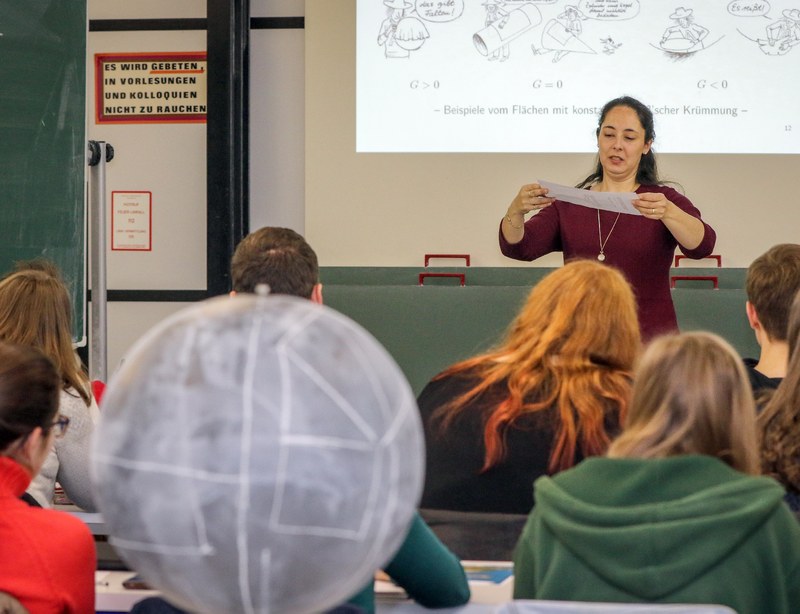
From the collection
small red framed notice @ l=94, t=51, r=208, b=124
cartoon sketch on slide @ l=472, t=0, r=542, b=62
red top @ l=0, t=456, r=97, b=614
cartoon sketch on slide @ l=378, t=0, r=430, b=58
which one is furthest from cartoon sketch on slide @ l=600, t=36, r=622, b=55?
red top @ l=0, t=456, r=97, b=614

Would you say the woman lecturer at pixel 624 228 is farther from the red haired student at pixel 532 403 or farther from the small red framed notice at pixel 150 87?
the small red framed notice at pixel 150 87

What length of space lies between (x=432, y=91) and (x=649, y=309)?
1.92 m

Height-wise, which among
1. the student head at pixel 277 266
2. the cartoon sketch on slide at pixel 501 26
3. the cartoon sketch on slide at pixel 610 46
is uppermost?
the cartoon sketch on slide at pixel 501 26

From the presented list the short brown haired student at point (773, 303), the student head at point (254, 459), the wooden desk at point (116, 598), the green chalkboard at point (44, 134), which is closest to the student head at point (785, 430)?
the short brown haired student at point (773, 303)

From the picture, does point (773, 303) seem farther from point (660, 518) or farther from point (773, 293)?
point (660, 518)

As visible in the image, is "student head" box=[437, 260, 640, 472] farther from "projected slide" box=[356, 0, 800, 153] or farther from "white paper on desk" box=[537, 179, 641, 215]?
"projected slide" box=[356, 0, 800, 153]

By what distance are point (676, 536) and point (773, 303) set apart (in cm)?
130

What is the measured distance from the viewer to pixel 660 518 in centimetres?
138

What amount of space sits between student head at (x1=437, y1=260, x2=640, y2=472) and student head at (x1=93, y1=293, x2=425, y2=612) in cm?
110

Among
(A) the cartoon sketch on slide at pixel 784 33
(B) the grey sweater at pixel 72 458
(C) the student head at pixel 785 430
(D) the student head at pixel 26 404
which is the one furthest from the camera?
(A) the cartoon sketch on slide at pixel 784 33

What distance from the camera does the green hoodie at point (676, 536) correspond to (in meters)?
1.38

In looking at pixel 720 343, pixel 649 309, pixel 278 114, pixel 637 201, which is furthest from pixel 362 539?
pixel 278 114

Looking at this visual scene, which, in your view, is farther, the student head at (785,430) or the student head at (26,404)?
the student head at (785,430)

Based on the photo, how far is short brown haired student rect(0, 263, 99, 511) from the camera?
233 cm
